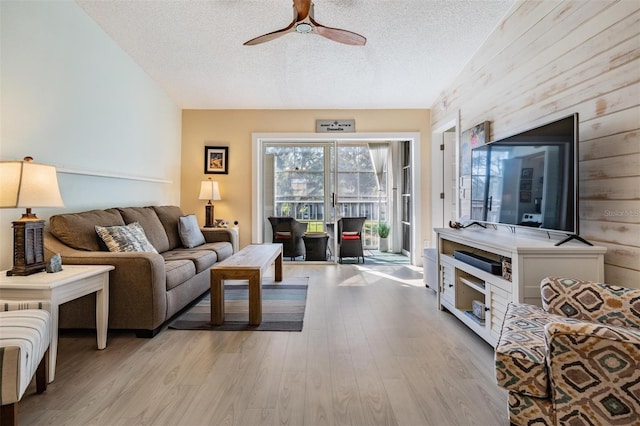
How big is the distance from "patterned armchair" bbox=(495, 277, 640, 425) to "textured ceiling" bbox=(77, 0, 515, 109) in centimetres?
276

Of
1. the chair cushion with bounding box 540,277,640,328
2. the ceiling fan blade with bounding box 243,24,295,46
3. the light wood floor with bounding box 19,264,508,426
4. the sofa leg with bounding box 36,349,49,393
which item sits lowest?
the light wood floor with bounding box 19,264,508,426

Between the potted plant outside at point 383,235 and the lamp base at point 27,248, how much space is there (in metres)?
5.91

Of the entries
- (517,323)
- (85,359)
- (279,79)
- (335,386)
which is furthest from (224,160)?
(517,323)

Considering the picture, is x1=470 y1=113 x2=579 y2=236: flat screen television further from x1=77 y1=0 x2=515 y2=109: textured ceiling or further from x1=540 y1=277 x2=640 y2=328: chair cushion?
x1=77 y1=0 x2=515 y2=109: textured ceiling

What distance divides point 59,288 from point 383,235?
5.97m

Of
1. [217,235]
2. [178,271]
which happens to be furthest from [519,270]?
[217,235]

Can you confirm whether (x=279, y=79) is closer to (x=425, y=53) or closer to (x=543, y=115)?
(x=425, y=53)

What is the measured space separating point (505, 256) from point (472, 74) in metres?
2.60

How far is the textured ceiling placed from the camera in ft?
9.89

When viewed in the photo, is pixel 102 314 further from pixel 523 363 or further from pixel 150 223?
pixel 523 363

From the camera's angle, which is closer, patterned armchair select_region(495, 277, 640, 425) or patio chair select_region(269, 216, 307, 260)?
patterned armchair select_region(495, 277, 640, 425)

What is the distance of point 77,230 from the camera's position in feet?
8.45

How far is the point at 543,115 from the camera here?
2.45 m

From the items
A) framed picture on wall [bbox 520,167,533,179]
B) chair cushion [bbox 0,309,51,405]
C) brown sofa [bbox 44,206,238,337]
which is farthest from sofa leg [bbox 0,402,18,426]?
framed picture on wall [bbox 520,167,533,179]
